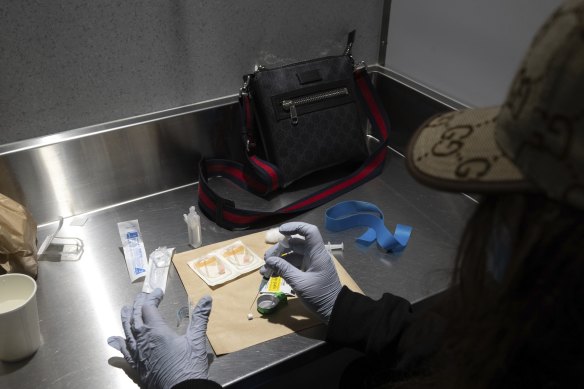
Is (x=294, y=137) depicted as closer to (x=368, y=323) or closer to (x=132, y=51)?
(x=132, y=51)

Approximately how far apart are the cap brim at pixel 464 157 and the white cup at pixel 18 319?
1.83 feet

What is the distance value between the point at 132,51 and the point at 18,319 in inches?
22.6

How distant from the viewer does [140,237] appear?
955mm

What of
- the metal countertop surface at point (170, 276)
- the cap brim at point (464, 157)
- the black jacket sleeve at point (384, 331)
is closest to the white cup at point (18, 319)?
the metal countertop surface at point (170, 276)

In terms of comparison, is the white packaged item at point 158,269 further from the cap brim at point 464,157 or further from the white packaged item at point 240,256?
the cap brim at point 464,157

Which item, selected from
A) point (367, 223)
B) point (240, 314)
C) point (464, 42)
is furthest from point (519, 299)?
point (464, 42)

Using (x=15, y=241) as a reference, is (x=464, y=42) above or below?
above

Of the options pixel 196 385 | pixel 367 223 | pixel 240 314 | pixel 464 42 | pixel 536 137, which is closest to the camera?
pixel 536 137

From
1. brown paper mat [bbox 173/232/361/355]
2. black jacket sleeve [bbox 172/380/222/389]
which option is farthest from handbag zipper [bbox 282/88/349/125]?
black jacket sleeve [bbox 172/380/222/389]

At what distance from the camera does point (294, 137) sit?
1089mm

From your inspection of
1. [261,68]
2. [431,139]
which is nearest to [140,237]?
[261,68]

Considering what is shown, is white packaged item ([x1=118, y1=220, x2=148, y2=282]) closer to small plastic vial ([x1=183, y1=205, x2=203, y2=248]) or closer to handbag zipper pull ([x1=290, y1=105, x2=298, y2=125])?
small plastic vial ([x1=183, y1=205, x2=203, y2=248])

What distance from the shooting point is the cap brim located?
38cm

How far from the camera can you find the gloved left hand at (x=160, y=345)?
67cm
